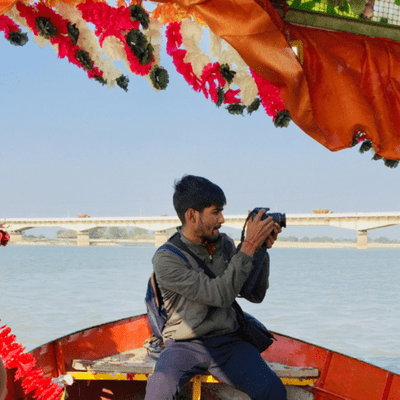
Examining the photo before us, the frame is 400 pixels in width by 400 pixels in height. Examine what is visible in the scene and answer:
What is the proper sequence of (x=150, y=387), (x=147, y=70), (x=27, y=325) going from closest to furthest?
(x=150, y=387) → (x=147, y=70) → (x=27, y=325)

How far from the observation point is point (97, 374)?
8.96 ft

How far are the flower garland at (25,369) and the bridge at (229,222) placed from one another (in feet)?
82.4

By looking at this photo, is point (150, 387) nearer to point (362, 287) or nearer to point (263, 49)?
point (263, 49)

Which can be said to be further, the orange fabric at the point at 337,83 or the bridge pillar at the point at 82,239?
the bridge pillar at the point at 82,239

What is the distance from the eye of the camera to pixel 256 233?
2213 mm

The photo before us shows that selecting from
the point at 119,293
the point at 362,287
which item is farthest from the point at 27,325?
the point at 362,287

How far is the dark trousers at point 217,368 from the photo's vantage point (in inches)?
86.2

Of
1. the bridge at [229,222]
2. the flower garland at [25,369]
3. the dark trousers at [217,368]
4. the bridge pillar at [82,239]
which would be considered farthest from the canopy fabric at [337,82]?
the bridge pillar at [82,239]

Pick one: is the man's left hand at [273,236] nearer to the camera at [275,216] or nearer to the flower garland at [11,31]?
the camera at [275,216]

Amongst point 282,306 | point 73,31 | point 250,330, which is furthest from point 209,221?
point 282,306

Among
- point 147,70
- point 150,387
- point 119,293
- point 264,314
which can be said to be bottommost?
point 119,293

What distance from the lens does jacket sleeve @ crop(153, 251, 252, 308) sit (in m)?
2.20

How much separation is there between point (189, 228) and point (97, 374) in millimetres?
1081

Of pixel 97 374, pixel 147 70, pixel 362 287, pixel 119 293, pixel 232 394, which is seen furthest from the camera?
pixel 362 287
